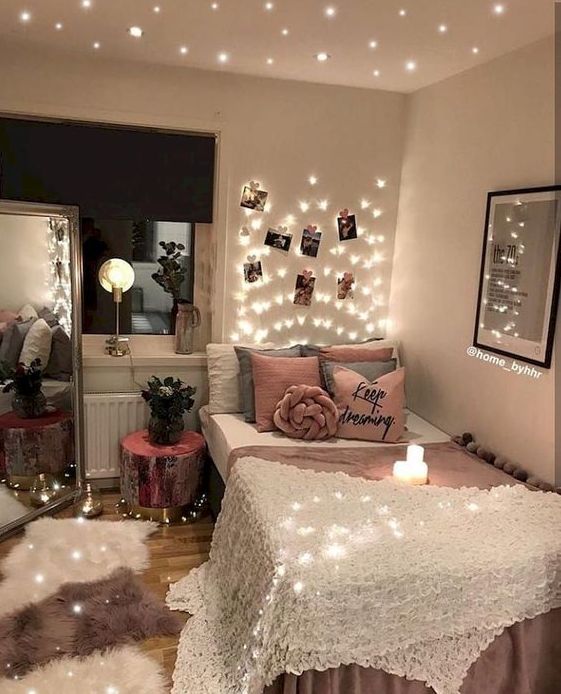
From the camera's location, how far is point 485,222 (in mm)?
2914

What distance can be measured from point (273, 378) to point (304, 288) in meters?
0.75

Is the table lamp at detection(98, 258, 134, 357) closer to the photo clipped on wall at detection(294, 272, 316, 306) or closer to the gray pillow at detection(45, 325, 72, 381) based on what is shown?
the gray pillow at detection(45, 325, 72, 381)

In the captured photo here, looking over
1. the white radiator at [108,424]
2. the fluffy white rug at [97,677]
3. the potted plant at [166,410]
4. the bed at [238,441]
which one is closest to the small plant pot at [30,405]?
the white radiator at [108,424]

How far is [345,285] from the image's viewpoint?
12.3 ft

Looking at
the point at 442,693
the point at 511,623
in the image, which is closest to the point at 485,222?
the point at 511,623

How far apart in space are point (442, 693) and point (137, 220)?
2.67m

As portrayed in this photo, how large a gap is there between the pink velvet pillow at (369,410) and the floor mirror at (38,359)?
1373 mm

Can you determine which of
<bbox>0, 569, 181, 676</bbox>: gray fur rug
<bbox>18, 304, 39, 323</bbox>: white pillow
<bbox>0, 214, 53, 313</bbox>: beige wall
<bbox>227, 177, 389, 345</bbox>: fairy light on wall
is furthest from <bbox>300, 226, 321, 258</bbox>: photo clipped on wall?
<bbox>0, 569, 181, 676</bbox>: gray fur rug

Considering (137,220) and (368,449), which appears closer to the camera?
(368,449)

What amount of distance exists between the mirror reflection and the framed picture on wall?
2043 mm

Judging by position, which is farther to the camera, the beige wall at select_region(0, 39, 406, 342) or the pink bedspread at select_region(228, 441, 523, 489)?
the beige wall at select_region(0, 39, 406, 342)

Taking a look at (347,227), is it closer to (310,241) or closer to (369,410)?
(310,241)

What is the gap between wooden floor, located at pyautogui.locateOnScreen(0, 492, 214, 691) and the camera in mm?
2342

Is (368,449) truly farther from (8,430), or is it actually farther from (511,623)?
(8,430)
